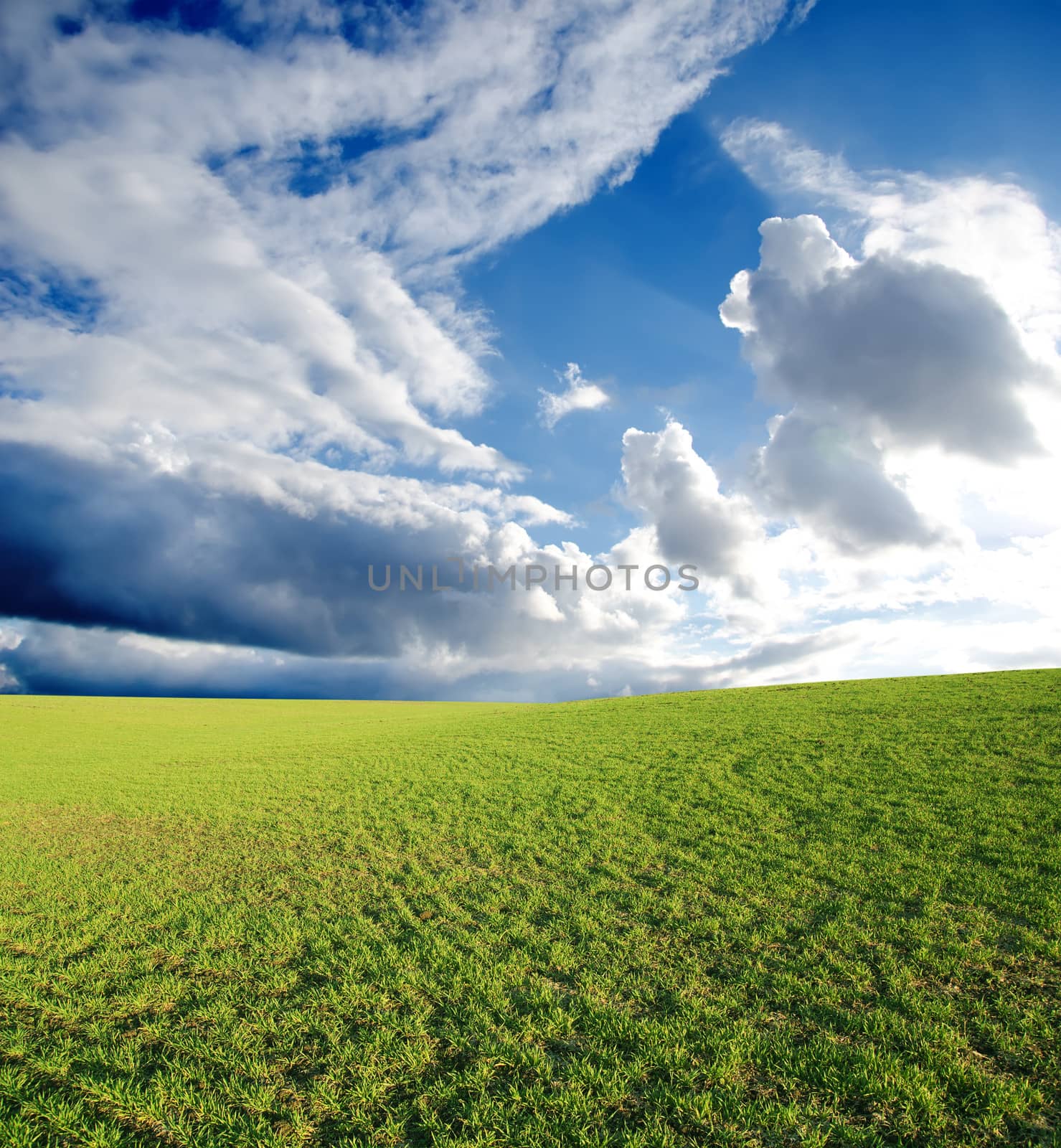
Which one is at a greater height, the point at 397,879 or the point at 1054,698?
the point at 1054,698

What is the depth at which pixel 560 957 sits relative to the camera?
34.5 feet

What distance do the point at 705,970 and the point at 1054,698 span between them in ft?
102

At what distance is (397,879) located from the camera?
14820mm

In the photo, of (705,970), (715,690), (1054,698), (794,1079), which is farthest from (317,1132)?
(715,690)

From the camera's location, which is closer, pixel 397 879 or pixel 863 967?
pixel 863 967

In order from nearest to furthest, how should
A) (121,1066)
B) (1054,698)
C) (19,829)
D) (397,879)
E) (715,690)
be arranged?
(121,1066)
(397,879)
(19,829)
(1054,698)
(715,690)

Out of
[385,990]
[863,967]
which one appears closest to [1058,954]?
[863,967]

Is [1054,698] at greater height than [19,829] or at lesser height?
greater

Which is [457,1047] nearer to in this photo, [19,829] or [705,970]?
[705,970]

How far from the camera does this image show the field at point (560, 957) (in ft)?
23.1

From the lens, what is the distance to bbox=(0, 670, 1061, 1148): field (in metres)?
7.04

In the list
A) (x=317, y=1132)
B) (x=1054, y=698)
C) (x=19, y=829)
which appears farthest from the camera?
(x=1054, y=698)

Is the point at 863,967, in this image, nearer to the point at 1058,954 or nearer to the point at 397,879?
the point at 1058,954

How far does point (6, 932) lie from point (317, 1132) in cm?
1061
